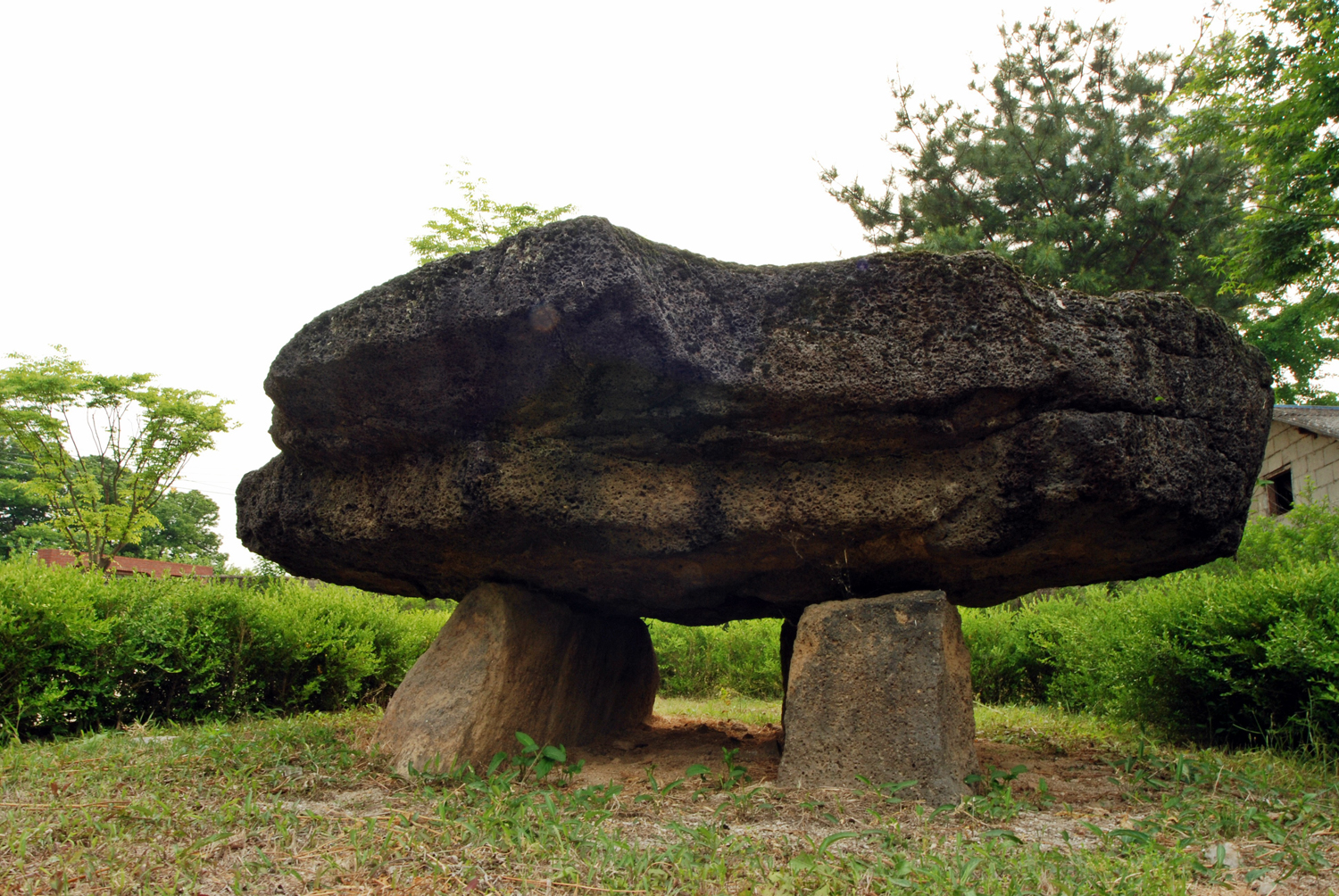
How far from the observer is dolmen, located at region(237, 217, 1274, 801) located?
2893 mm

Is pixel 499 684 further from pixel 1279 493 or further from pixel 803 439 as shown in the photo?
pixel 1279 493

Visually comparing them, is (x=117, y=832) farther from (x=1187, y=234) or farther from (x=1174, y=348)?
(x=1187, y=234)

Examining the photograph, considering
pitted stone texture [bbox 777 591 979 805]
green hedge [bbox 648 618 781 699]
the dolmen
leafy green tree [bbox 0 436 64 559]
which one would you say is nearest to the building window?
green hedge [bbox 648 618 781 699]

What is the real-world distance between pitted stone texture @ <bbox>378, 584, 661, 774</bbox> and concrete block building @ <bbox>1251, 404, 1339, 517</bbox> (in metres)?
9.99

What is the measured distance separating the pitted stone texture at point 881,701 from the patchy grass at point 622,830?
12cm

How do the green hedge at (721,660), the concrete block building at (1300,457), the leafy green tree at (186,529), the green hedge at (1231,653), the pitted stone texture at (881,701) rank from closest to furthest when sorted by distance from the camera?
the pitted stone texture at (881,701), the green hedge at (1231,653), the green hedge at (721,660), the concrete block building at (1300,457), the leafy green tree at (186,529)

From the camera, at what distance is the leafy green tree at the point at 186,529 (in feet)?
98.2

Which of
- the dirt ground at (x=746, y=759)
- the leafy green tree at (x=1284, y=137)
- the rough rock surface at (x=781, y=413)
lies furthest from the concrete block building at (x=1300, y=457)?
the rough rock surface at (x=781, y=413)

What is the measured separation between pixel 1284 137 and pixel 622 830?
32.1 ft

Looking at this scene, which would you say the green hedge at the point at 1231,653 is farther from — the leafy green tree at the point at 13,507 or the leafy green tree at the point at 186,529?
the leafy green tree at the point at 186,529

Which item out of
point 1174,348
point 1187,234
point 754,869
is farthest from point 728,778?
point 1187,234

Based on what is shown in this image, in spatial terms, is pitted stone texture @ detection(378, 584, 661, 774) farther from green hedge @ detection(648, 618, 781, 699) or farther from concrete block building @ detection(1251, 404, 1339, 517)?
concrete block building @ detection(1251, 404, 1339, 517)

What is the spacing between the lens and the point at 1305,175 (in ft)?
26.6

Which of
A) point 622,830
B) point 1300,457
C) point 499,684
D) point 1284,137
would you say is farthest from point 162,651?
point 1300,457
